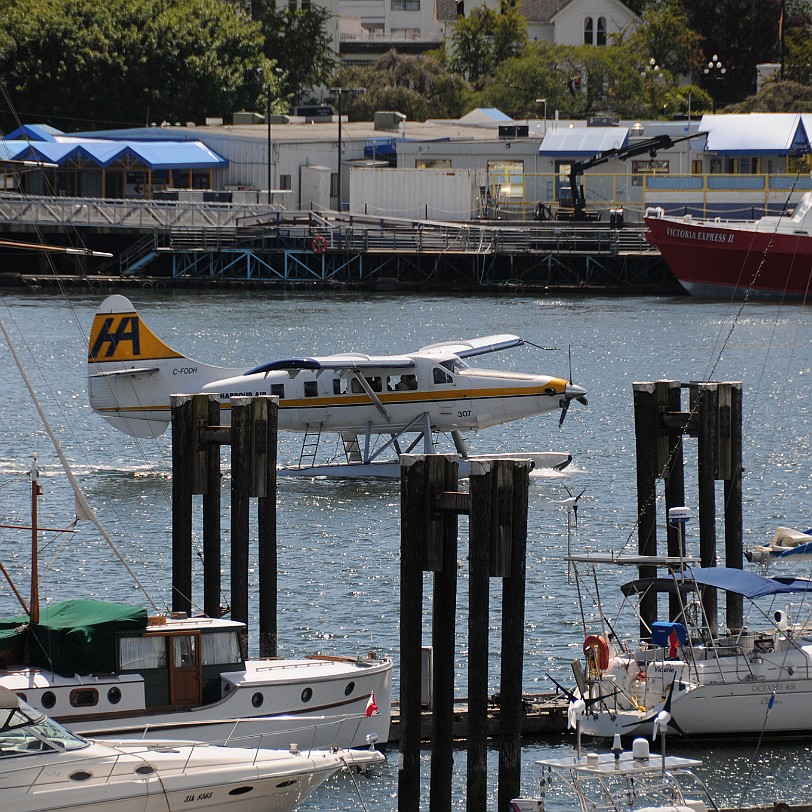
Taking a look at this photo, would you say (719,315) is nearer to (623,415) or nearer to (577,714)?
(623,415)

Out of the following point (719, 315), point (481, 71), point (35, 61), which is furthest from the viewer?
point (481, 71)

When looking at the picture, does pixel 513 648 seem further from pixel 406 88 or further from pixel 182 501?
pixel 406 88

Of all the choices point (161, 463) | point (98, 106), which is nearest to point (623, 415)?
point (161, 463)

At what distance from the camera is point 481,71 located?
131 m

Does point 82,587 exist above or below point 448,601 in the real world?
below

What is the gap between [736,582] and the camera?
822 inches

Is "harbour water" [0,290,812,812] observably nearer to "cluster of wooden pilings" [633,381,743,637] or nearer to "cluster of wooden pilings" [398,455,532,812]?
"cluster of wooden pilings" [398,455,532,812]

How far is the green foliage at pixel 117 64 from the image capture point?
10331cm

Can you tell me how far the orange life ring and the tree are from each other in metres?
106

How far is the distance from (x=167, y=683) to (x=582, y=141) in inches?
2860

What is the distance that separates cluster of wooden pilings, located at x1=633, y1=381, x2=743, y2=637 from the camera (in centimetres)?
2252

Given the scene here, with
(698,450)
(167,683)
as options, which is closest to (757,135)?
(698,450)

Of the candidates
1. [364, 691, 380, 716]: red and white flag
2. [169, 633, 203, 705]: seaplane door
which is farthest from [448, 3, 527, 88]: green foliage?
[169, 633, 203, 705]: seaplane door

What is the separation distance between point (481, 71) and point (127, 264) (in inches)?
2047
